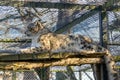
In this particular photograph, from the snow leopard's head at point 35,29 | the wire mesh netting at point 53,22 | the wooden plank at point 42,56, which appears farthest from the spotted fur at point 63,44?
the wire mesh netting at point 53,22

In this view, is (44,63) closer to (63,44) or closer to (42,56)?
(42,56)

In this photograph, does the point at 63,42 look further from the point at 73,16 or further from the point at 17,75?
the point at 17,75

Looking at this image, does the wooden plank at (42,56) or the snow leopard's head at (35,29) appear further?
the snow leopard's head at (35,29)

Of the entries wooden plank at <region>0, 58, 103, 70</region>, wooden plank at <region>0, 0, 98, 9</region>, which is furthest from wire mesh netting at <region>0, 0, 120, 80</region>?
wooden plank at <region>0, 58, 103, 70</region>

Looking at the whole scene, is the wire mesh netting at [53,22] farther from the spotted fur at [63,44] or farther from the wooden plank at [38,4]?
the spotted fur at [63,44]

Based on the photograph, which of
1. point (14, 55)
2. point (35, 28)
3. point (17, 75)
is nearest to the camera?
point (14, 55)

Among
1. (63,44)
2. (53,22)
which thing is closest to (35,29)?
(63,44)

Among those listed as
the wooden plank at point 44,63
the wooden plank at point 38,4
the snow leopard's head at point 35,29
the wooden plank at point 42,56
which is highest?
the wooden plank at point 38,4

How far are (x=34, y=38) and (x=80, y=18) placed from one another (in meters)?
0.88

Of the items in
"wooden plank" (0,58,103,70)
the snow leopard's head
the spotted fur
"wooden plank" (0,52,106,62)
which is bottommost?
"wooden plank" (0,58,103,70)

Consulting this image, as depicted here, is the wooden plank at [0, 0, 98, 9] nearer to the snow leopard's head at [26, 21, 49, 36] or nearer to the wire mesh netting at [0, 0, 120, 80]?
the wire mesh netting at [0, 0, 120, 80]

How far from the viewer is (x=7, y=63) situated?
7.69 feet

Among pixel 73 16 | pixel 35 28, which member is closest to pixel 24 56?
pixel 35 28

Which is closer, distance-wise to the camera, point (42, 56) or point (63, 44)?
point (42, 56)
